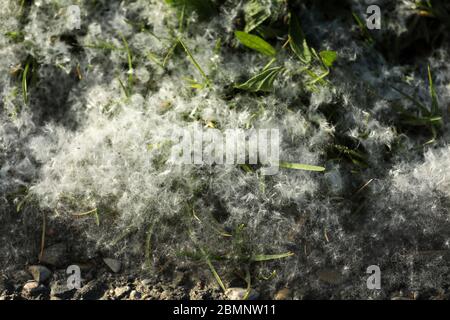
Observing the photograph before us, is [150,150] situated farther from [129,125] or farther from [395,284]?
[395,284]

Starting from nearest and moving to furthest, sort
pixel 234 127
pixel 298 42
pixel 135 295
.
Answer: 1. pixel 135 295
2. pixel 234 127
3. pixel 298 42

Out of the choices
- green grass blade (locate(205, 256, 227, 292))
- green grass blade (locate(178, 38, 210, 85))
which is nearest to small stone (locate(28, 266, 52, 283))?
green grass blade (locate(205, 256, 227, 292))

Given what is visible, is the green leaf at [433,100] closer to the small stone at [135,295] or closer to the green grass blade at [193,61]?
the green grass blade at [193,61]

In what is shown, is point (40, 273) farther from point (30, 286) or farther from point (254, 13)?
point (254, 13)

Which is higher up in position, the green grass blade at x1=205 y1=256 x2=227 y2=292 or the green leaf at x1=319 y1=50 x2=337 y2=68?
the green leaf at x1=319 y1=50 x2=337 y2=68

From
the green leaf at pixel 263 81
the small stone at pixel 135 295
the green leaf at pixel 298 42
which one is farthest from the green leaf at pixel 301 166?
the small stone at pixel 135 295

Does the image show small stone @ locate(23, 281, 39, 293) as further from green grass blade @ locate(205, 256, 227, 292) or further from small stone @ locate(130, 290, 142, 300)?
green grass blade @ locate(205, 256, 227, 292)

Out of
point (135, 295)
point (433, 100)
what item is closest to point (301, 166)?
point (433, 100)
